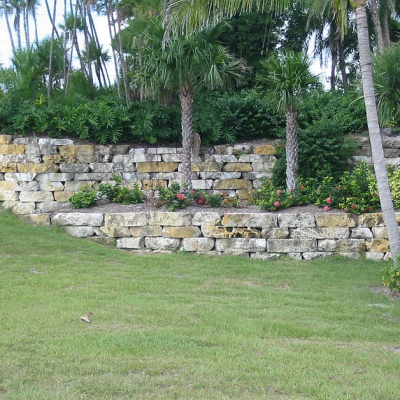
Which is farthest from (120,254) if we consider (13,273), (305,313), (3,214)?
(305,313)

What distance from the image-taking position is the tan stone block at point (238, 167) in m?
13.4

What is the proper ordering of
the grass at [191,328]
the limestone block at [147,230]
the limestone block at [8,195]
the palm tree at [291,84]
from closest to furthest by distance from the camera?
the grass at [191,328] → the limestone block at [147,230] → the palm tree at [291,84] → the limestone block at [8,195]

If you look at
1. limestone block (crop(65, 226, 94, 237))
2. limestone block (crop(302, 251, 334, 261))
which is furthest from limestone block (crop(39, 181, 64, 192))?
limestone block (crop(302, 251, 334, 261))

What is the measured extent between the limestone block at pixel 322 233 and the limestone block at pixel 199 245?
63.6 inches

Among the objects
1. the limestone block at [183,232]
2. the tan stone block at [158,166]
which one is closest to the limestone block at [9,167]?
the tan stone block at [158,166]

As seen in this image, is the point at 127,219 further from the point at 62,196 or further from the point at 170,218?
the point at 62,196

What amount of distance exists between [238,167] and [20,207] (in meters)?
5.17

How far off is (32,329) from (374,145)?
5120 millimetres

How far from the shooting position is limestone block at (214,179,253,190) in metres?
13.4

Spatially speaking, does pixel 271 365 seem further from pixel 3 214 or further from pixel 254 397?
pixel 3 214

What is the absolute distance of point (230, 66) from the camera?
11719 millimetres

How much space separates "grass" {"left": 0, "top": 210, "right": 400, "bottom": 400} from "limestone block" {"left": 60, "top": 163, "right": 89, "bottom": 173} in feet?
11.2

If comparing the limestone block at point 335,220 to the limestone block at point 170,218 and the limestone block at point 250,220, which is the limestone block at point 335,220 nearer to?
the limestone block at point 250,220

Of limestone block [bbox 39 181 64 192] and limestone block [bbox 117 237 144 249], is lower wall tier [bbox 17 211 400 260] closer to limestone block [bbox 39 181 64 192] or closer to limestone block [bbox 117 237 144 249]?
limestone block [bbox 117 237 144 249]
